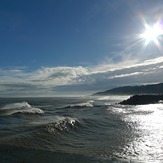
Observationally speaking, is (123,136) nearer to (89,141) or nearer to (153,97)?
(89,141)

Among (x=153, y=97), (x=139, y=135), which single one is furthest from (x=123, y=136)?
(x=153, y=97)

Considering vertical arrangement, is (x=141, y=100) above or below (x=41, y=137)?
above

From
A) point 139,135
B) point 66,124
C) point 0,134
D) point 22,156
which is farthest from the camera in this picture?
point 66,124

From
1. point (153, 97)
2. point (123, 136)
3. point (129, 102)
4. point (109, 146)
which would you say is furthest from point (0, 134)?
point (153, 97)

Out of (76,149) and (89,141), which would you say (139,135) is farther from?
(76,149)

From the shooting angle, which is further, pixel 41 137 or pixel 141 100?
pixel 141 100

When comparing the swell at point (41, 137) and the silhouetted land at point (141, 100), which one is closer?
the swell at point (41, 137)

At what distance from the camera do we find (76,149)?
53.5ft

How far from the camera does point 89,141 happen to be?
19062 mm

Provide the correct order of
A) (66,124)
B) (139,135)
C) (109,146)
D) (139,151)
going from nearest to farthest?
(139,151) < (109,146) < (139,135) < (66,124)

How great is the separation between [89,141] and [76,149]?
2.90 metres

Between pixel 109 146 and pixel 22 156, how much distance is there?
6.12 metres

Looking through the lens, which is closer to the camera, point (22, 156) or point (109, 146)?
point (22, 156)

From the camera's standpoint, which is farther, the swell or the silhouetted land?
the silhouetted land
